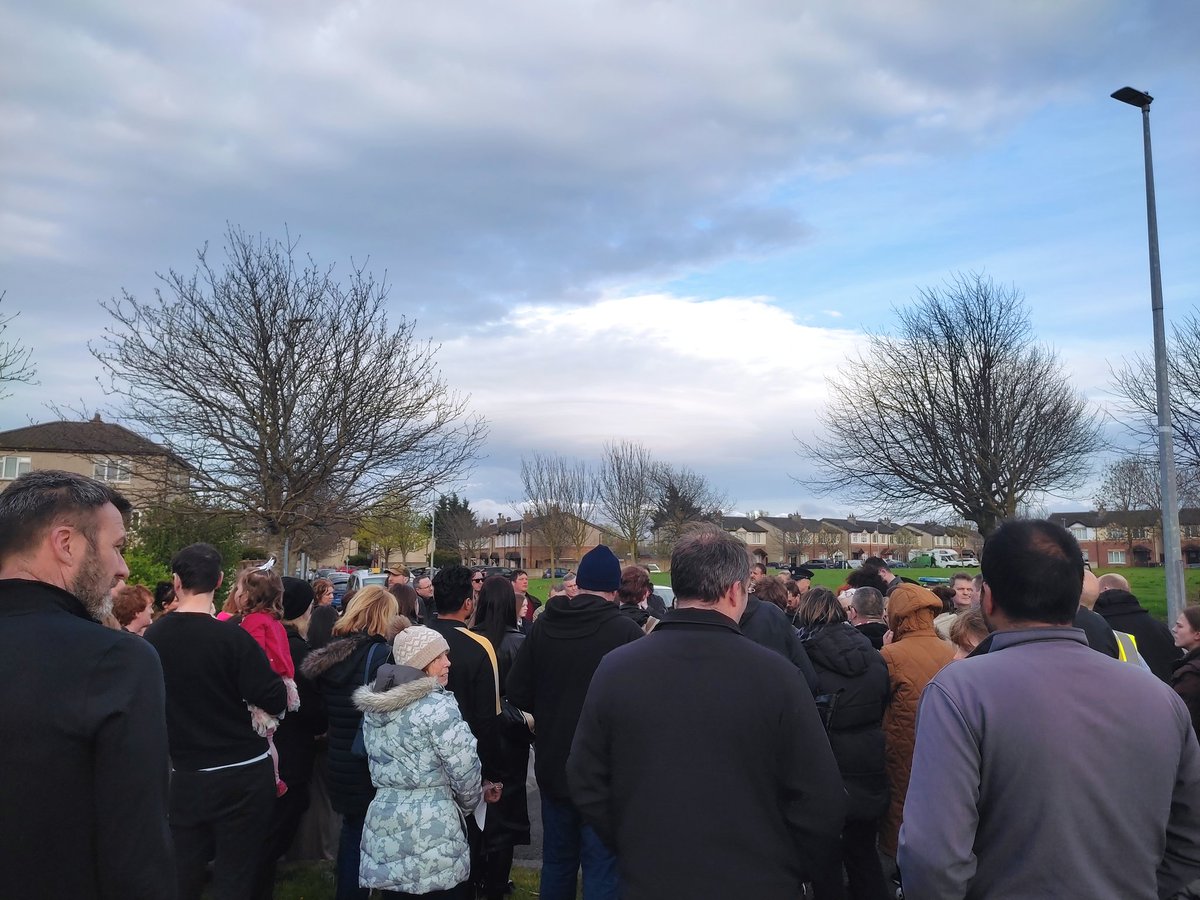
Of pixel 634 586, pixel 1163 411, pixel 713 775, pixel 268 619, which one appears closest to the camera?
pixel 713 775

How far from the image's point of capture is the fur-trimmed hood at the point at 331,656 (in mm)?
5098

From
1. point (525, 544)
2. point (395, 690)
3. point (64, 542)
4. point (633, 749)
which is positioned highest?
point (64, 542)

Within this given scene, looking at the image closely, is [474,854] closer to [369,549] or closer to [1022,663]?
[1022,663]

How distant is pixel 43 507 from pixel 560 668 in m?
2.90

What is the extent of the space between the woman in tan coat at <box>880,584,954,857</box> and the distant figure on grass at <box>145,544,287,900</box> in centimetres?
345

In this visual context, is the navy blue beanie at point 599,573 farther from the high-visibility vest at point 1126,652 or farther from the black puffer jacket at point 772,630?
the high-visibility vest at point 1126,652

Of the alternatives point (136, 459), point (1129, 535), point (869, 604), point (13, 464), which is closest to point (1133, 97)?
point (869, 604)

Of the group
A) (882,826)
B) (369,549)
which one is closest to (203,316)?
(882,826)

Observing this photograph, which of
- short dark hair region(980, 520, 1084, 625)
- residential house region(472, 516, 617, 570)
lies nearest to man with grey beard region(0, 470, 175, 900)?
short dark hair region(980, 520, 1084, 625)

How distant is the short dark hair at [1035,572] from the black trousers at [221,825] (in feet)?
12.7

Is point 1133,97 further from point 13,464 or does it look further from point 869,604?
point 13,464

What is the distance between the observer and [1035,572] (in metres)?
2.43

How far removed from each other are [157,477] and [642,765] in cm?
1746

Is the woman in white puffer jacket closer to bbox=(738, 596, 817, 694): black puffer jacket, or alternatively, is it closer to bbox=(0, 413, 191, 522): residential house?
bbox=(738, 596, 817, 694): black puffer jacket
